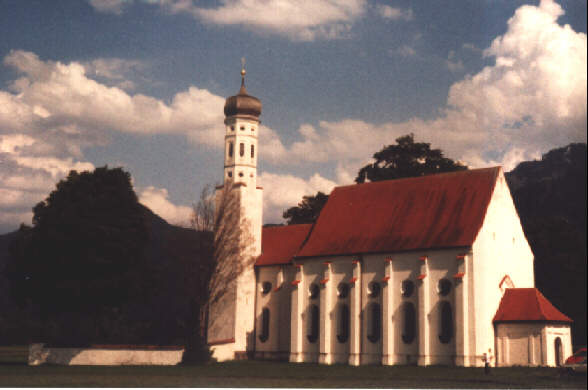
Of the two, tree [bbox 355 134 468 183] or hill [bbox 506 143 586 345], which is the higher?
tree [bbox 355 134 468 183]

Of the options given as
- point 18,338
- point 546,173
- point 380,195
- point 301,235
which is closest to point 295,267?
point 301,235

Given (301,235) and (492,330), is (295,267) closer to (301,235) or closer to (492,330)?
(301,235)

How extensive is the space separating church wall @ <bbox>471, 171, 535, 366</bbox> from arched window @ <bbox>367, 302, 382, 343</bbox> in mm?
4543

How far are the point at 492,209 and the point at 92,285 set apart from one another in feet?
52.4

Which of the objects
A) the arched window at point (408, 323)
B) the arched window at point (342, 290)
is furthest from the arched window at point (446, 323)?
the arched window at point (342, 290)

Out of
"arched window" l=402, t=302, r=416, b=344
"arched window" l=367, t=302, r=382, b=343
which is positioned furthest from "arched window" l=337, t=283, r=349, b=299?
"arched window" l=402, t=302, r=416, b=344

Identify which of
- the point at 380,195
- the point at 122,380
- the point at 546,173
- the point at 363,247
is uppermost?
the point at 546,173

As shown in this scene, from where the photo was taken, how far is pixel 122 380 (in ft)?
62.5

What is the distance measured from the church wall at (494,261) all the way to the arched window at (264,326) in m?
11.2

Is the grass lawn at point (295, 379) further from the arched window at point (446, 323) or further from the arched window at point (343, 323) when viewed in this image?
the arched window at point (343, 323)

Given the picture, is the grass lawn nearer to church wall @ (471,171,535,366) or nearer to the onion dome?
church wall @ (471,171,535,366)

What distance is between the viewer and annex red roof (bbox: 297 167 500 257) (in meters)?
29.8

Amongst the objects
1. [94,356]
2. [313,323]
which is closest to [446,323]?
[313,323]

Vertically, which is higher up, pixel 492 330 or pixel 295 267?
pixel 295 267
